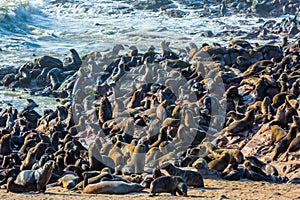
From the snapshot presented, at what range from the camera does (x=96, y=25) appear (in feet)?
133

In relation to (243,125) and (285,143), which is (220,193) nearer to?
(285,143)

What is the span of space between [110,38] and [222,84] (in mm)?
18518

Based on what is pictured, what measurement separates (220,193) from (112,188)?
175 cm

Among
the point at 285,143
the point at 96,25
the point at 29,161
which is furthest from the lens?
the point at 96,25

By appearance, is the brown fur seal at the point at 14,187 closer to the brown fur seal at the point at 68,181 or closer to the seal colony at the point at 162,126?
the seal colony at the point at 162,126

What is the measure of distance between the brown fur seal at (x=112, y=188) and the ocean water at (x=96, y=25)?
17389 mm

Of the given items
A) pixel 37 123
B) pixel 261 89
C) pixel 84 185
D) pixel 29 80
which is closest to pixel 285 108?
Answer: pixel 261 89

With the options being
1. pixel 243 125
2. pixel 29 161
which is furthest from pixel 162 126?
pixel 29 161

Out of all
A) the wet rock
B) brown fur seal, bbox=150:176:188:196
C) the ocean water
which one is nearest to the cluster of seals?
brown fur seal, bbox=150:176:188:196

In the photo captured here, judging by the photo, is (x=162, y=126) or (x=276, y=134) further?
(x=162, y=126)

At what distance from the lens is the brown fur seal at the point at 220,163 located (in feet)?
39.1

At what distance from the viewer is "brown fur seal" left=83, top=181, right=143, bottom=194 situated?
409 inches

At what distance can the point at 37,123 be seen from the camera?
1817 centimetres

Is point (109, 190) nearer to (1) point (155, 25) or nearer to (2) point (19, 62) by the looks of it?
(2) point (19, 62)
